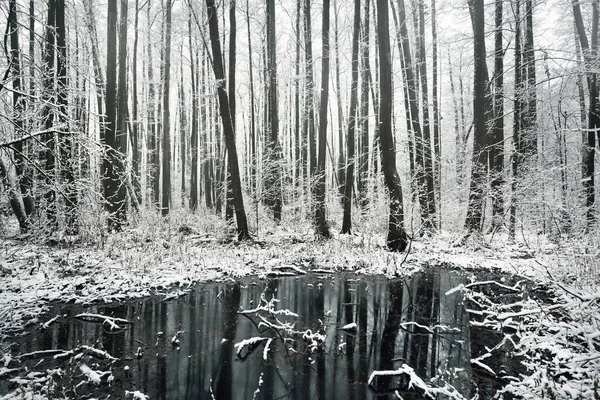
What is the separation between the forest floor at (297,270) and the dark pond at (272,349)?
453 millimetres

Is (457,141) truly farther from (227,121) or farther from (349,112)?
(227,121)

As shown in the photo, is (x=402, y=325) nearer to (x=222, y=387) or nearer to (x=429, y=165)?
(x=222, y=387)

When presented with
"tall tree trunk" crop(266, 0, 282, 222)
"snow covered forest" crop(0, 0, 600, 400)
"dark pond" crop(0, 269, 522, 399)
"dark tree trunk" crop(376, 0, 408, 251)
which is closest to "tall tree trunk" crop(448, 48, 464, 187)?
"snow covered forest" crop(0, 0, 600, 400)

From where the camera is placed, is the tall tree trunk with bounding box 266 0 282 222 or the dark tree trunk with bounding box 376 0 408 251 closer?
the dark tree trunk with bounding box 376 0 408 251

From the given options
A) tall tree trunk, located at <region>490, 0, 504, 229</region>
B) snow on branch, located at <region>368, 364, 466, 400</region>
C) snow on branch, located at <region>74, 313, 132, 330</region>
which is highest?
tall tree trunk, located at <region>490, 0, 504, 229</region>

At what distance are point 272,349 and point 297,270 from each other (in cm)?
430

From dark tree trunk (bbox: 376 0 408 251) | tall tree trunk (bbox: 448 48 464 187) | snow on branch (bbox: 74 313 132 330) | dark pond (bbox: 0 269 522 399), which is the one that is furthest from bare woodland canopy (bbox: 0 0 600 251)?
dark pond (bbox: 0 269 522 399)

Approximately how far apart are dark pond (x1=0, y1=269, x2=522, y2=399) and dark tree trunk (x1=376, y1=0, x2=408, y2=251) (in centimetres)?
351

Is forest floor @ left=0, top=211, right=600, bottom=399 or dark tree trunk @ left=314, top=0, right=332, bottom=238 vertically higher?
dark tree trunk @ left=314, top=0, right=332, bottom=238

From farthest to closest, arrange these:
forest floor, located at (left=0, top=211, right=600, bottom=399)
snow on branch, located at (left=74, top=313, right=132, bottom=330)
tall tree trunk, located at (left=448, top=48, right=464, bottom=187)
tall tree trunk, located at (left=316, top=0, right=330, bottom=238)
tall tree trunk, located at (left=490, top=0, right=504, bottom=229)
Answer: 1. tall tree trunk, located at (left=448, top=48, right=464, bottom=187)
2. tall tree trunk, located at (left=316, top=0, right=330, bottom=238)
3. tall tree trunk, located at (left=490, top=0, right=504, bottom=229)
4. snow on branch, located at (left=74, top=313, right=132, bottom=330)
5. forest floor, located at (left=0, top=211, right=600, bottom=399)

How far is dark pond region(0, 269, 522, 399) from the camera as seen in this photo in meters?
3.45

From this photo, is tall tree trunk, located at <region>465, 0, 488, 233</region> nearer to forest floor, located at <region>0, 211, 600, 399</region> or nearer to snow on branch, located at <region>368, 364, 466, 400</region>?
forest floor, located at <region>0, 211, 600, 399</region>

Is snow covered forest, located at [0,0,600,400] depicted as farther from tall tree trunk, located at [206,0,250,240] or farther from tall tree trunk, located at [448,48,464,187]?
tall tree trunk, located at [448,48,464,187]

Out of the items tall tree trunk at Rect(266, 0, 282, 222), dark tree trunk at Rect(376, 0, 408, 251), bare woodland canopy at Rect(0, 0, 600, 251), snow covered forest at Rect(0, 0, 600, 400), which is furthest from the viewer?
tall tree trunk at Rect(266, 0, 282, 222)
